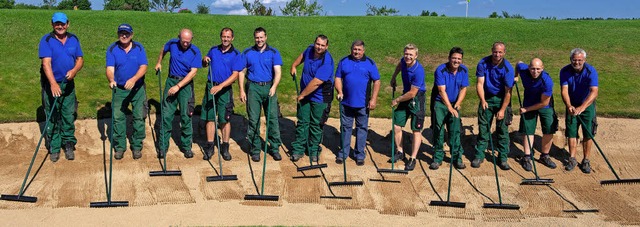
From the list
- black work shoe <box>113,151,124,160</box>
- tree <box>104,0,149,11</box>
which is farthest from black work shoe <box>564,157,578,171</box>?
tree <box>104,0,149,11</box>

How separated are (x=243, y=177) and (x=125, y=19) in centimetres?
1076

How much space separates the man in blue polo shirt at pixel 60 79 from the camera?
26.8 feet

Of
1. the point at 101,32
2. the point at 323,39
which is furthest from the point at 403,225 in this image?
the point at 101,32

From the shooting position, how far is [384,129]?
418 inches

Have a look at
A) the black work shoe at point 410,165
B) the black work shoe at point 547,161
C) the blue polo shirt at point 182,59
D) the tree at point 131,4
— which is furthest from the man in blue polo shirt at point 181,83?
the tree at point 131,4

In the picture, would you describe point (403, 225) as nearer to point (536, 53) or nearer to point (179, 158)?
point (179, 158)

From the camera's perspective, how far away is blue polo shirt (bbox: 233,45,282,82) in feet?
28.1

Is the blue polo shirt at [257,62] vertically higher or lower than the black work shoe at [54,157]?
higher

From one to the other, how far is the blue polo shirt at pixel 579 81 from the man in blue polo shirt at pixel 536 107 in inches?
10.8

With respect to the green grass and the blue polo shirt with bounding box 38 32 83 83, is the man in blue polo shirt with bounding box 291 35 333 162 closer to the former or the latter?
the green grass

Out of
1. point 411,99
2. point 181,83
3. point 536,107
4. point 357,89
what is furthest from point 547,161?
point 181,83

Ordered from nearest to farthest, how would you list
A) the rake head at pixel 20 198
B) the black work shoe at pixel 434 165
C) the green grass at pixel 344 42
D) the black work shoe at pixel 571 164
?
the rake head at pixel 20 198 → the black work shoe at pixel 434 165 → the black work shoe at pixel 571 164 → the green grass at pixel 344 42

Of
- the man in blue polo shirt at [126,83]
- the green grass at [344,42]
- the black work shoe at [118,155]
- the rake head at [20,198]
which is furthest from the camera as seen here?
the green grass at [344,42]

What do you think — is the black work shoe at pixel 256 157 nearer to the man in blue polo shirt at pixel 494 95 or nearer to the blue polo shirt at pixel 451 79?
the blue polo shirt at pixel 451 79
